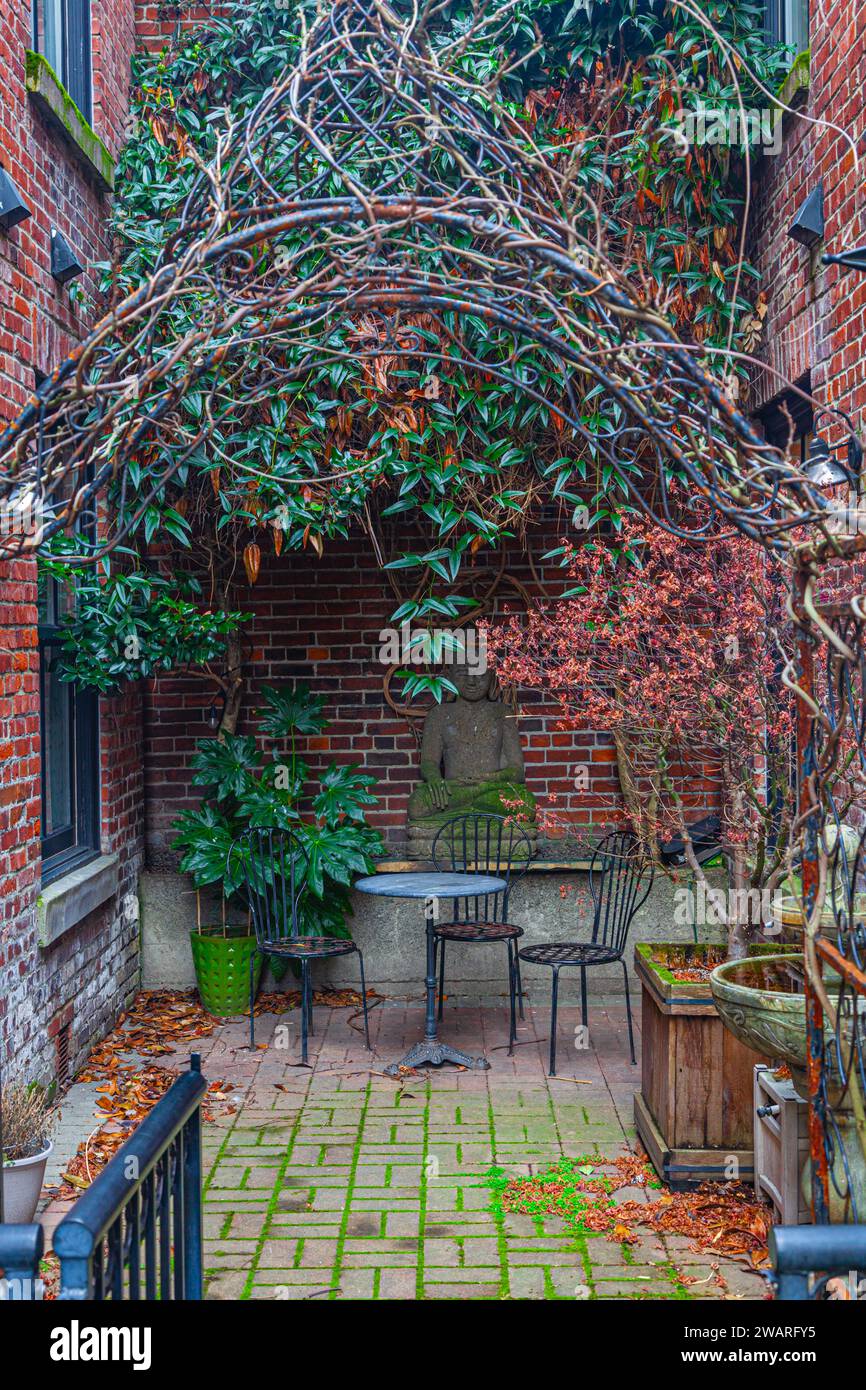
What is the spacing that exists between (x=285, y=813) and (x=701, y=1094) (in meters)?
2.88

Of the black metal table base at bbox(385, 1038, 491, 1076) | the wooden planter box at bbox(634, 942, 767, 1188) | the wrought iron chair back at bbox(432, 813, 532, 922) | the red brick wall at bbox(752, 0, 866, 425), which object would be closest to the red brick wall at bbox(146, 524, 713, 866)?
the wrought iron chair back at bbox(432, 813, 532, 922)

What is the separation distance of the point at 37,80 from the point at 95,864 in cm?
337

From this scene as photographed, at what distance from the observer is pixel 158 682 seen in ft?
23.4

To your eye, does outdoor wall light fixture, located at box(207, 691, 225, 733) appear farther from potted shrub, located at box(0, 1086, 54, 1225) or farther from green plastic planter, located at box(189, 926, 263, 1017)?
potted shrub, located at box(0, 1086, 54, 1225)

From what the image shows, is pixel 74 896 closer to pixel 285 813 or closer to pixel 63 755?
pixel 63 755

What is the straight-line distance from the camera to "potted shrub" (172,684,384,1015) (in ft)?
20.7

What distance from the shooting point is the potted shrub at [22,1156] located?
379 cm

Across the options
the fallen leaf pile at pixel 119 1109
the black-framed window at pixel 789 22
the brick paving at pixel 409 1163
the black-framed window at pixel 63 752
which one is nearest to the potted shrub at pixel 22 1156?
the fallen leaf pile at pixel 119 1109

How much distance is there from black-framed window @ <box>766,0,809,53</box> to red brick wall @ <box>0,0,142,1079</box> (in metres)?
3.27

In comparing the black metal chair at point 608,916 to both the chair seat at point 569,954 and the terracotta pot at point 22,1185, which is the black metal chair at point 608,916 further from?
the terracotta pot at point 22,1185

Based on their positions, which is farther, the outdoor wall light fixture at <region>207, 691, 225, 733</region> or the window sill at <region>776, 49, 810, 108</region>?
the outdoor wall light fixture at <region>207, 691, 225, 733</region>

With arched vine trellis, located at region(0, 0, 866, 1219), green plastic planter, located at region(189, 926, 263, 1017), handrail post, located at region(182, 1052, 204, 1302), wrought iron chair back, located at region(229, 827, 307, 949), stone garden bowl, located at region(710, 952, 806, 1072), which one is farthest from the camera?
green plastic planter, located at region(189, 926, 263, 1017)

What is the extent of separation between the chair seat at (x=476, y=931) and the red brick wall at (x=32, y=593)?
→ 1657 mm
